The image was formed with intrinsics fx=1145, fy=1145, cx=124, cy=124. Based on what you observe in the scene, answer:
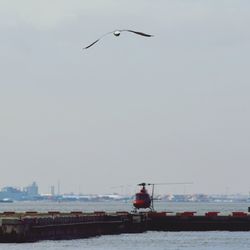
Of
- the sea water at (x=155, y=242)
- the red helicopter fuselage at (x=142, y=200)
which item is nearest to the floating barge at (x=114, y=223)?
the sea water at (x=155, y=242)

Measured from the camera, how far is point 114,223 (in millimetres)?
160000

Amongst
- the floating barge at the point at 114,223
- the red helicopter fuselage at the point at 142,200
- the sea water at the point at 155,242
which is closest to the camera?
the sea water at the point at 155,242

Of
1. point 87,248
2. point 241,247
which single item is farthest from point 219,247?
point 87,248

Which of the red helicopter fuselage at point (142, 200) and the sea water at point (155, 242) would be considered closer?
the sea water at point (155, 242)

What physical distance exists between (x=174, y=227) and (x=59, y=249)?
134ft

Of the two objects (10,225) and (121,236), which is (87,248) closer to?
(10,225)

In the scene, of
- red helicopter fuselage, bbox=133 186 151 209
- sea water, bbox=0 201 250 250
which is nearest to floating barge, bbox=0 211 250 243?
sea water, bbox=0 201 250 250

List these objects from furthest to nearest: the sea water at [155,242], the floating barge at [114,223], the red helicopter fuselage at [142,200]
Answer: the red helicopter fuselage at [142,200] → the floating barge at [114,223] → the sea water at [155,242]

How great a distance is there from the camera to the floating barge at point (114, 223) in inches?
5610

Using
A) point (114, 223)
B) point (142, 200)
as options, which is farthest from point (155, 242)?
point (142, 200)

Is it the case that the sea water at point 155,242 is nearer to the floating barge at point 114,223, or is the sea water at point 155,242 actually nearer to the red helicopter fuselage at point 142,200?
the floating barge at point 114,223

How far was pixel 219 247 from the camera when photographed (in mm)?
136375

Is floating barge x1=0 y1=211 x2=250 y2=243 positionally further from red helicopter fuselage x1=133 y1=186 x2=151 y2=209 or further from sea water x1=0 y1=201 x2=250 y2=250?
red helicopter fuselage x1=133 y1=186 x2=151 y2=209

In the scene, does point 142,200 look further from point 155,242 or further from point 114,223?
point 155,242
